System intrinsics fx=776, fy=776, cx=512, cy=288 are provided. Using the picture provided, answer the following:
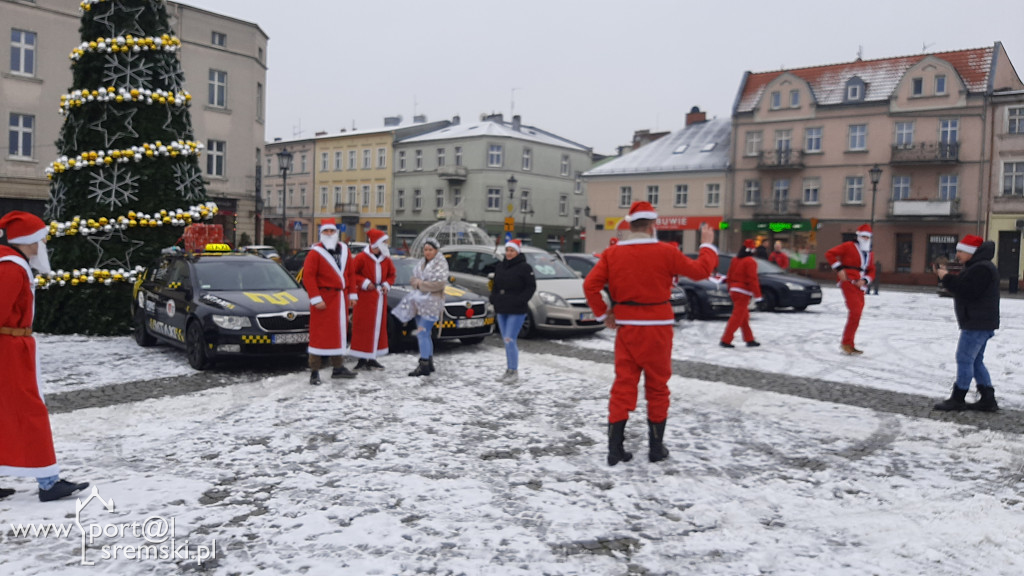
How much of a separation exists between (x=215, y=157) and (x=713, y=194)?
2874cm

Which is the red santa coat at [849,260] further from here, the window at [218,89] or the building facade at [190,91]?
the window at [218,89]

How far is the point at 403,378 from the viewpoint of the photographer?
970 centimetres

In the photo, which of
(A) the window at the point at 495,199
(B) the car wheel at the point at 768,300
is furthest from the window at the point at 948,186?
(A) the window at the point at 495,199

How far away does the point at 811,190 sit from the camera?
4478 cm

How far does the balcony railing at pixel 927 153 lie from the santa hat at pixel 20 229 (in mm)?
43109

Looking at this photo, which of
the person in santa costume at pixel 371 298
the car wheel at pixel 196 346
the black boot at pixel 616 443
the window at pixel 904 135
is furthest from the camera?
the window at pixel 904 135

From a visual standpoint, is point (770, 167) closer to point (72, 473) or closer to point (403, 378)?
point (403, 378)

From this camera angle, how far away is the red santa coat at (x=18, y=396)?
4.88 m

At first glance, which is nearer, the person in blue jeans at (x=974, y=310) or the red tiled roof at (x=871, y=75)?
the person in blue jeans at (x=974, y=310)

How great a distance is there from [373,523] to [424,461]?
1.34 meters

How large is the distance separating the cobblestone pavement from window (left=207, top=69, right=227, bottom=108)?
3125 cm

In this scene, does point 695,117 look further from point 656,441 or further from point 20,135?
point 656,441

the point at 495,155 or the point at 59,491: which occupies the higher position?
the point at 495,155

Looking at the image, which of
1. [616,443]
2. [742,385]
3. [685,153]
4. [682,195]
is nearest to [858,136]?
[682,195]
